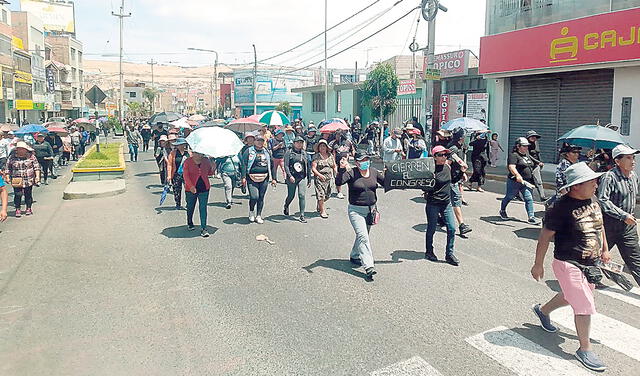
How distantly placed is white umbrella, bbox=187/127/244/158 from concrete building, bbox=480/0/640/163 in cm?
1155

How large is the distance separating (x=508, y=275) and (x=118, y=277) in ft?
16.5

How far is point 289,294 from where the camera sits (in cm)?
637

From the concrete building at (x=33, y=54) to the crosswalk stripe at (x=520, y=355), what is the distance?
56316mm

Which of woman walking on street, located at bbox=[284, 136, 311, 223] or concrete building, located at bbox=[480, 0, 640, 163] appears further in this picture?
concrete building, located at bbox=[480, 0, 640, 163]

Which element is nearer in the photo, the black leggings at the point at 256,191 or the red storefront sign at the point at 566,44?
the black leggings at the point at 256,191

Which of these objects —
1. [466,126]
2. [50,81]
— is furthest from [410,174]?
[50,81]

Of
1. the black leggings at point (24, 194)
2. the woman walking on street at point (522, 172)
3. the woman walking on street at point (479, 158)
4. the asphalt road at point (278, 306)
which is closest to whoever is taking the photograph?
the asphalt road at point (278, 306)

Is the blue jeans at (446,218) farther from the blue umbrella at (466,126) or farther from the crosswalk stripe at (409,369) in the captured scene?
the blue umbrella at (466,126)

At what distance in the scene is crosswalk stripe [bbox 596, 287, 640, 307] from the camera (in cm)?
614

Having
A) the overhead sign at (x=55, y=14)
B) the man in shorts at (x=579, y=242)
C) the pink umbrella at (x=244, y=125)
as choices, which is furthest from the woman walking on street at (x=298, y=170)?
the overhead sign at (x=55, y=14)

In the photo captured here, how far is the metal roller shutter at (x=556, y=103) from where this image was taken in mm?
16656

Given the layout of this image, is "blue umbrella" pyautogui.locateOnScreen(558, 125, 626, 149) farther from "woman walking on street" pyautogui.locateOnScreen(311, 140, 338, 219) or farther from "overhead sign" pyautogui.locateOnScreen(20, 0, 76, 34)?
"overhead sign" pyautogui.locateOnScreen(20, 0, 76, 34)

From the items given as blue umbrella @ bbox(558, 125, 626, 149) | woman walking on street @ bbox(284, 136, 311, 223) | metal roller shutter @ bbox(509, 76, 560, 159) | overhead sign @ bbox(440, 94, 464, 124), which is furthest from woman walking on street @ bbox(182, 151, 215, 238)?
overhead sign @ bbox(440, 94, 464, 124)

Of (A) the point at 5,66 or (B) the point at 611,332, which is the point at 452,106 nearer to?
(B) the point at 611,332
